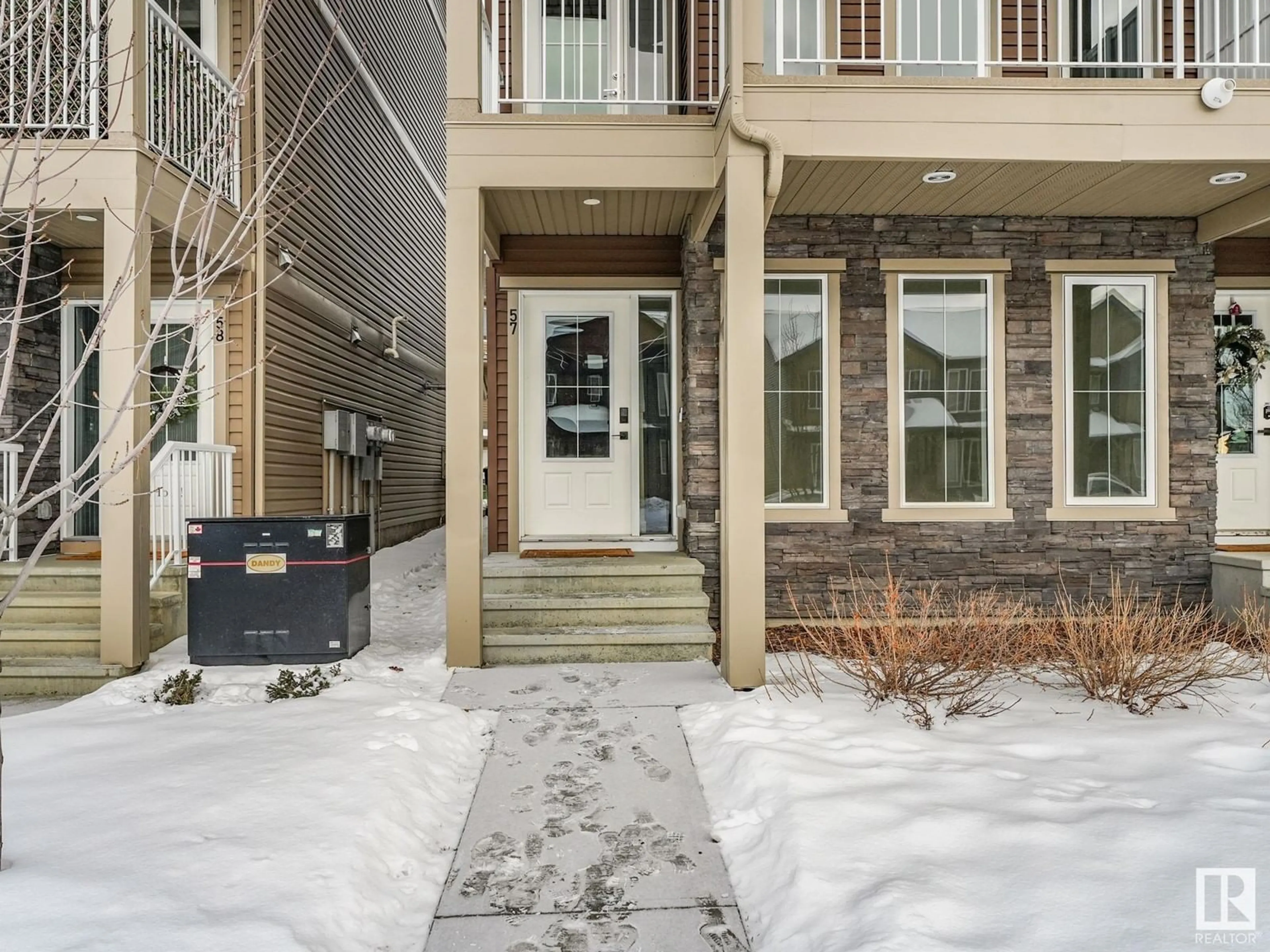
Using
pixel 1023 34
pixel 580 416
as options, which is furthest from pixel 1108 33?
pixel 580 416

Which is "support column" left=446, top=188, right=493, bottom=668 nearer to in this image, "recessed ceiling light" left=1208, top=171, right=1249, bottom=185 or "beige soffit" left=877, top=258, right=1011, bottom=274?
"beige soffit" left=877, top=258, right=1011, bottom=274

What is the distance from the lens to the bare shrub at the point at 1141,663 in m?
3.66

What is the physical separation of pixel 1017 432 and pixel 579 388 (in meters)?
3.53

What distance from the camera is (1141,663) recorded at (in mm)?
3801

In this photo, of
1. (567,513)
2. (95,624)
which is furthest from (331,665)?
(567,513)

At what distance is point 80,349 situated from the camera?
6.44 meters

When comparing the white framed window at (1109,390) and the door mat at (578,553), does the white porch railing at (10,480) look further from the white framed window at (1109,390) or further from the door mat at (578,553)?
the white framed window at (1109,390)

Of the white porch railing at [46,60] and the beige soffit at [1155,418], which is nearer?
the white porch railing at [46,60]

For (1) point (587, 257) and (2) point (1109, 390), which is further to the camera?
(1) point (587, 257)

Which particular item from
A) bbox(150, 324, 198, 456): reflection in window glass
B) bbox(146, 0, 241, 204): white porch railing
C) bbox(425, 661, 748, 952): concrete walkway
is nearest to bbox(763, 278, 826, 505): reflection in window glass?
bbox(425, 661, 748, 952): concrete walkway

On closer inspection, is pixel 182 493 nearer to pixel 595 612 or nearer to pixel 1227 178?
pixel 595 612

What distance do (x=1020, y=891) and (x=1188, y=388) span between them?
5.18 m

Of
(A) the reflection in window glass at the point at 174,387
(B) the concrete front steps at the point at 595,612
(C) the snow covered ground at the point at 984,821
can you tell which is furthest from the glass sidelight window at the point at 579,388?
(C) the snow covered ground at the point at 984,821

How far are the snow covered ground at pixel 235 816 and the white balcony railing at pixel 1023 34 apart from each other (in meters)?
5.20
